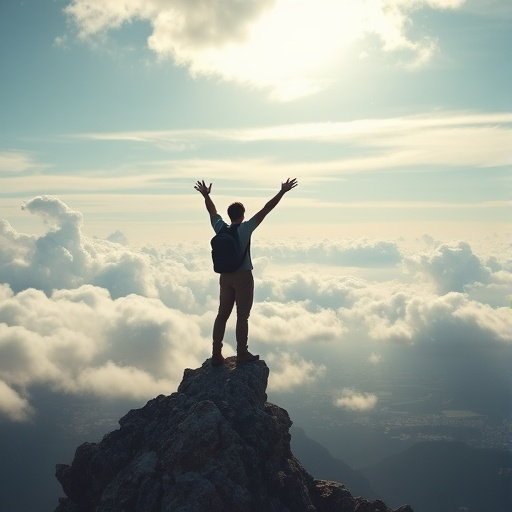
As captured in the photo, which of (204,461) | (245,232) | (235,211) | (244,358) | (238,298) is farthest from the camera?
(244,358)

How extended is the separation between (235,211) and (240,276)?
227 centimetres

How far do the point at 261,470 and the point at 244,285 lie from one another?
593 centimetres

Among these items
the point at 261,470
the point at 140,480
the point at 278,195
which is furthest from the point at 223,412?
the point at 278,195

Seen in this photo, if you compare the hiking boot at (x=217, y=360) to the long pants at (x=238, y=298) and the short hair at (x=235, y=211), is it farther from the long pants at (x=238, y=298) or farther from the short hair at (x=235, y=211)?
the short hair at (x=235, y=211)

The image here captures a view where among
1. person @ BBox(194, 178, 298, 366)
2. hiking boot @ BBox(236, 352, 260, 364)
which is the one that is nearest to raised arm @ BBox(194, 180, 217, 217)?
→ person @ BBox(194, 178, 298, 366)

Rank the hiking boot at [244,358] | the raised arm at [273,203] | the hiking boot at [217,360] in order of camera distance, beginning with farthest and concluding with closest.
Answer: the hiking boot at [217,360] < the hiking boot at [244,358] < the raised arm at [273,203]

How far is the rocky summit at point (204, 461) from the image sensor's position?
11781 millimetres

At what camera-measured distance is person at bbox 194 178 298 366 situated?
15016mm

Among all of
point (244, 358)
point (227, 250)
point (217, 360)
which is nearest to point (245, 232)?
point (227, 250)

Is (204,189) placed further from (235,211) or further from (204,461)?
(204,461)

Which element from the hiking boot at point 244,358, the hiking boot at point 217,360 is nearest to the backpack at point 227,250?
the hiking boot at point 244,358

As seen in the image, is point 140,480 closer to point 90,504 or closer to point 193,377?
point 90,504

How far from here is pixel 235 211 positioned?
15477 millimetres

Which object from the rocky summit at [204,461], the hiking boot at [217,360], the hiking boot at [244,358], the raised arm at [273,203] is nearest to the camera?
the rocky summit at [204,461]
